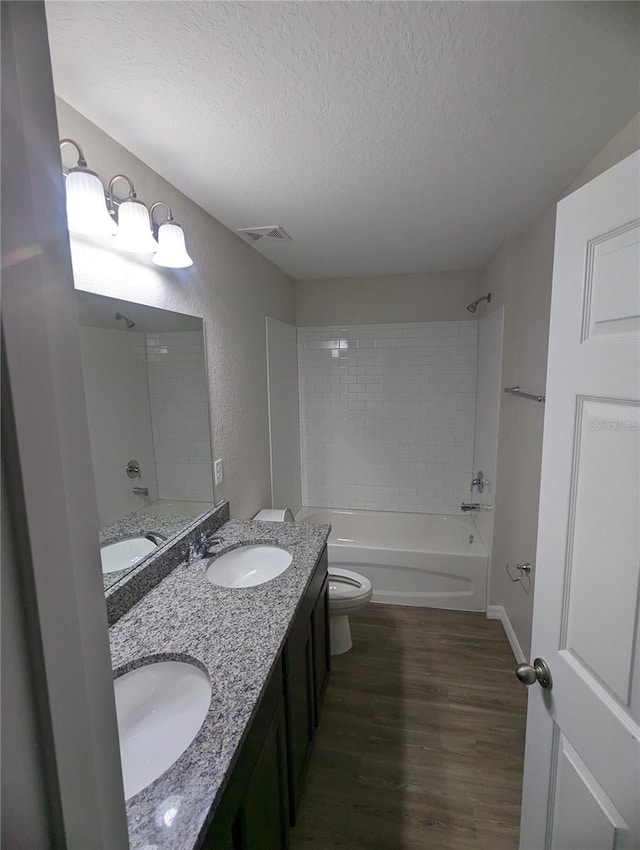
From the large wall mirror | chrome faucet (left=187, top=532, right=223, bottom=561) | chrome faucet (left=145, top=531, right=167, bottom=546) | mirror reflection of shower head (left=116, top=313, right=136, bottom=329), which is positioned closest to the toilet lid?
chrome faucet (left=187, top=532, right=223, bottom=561)

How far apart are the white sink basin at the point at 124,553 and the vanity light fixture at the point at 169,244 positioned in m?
1.08

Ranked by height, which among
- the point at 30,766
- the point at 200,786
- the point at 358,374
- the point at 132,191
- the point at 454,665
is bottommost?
the point at 454,665

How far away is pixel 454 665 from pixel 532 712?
4.50ft

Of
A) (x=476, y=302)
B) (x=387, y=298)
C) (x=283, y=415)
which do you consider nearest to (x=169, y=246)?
→ (x=283, y=415)

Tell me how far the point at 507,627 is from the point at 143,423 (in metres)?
2.60

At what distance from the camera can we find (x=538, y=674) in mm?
964

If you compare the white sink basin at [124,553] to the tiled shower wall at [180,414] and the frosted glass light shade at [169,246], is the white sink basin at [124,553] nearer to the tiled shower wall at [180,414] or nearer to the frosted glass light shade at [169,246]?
the tiled shower wall at [180,414]

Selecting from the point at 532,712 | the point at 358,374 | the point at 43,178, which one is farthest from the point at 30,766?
the point at 358,374

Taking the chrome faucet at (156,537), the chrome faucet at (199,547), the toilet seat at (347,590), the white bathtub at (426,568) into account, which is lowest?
the white bathtub at (426,568)

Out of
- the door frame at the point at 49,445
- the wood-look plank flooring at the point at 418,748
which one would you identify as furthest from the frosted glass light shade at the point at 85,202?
the wood-look plank flooring at the point at 418,748

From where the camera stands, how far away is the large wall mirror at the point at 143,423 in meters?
1.32

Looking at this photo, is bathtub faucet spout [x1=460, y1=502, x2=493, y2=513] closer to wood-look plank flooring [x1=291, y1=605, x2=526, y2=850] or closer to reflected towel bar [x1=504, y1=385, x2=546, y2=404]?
wood-look plank flooring [x1=291, y1=605, x2=526, y2=850]

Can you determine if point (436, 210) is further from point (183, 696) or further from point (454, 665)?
point (454, 665)

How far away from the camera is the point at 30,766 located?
33cm
